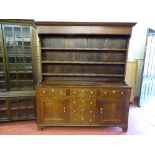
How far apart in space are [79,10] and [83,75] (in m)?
1.37

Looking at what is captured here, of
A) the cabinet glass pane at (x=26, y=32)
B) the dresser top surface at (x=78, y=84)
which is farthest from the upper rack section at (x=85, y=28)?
the dresser top surface at (x=78, y=84)

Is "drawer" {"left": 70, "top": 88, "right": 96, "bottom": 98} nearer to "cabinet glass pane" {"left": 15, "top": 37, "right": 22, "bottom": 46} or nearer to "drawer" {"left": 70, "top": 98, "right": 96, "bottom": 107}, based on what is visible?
"drawer" {"left": 70, "top": 98, "right": 96, "bottom": 107}

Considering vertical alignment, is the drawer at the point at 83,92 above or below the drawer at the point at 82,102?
above

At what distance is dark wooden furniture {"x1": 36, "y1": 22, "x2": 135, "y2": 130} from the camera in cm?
271

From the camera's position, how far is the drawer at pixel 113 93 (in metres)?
2.72

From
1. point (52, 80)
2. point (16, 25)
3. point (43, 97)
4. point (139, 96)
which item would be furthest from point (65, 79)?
point (139, 96)

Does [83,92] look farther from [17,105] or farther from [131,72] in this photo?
[131,72]

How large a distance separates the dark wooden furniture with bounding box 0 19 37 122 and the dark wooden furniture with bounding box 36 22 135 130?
24 centimetres

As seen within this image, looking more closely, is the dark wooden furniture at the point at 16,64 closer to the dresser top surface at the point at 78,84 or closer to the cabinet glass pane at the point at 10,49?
the cabinet glass pane at the point at 10,49

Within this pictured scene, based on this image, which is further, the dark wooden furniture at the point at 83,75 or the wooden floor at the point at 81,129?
the wooden floor at the point at 81,129

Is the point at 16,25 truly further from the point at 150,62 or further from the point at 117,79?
the point at 150,62

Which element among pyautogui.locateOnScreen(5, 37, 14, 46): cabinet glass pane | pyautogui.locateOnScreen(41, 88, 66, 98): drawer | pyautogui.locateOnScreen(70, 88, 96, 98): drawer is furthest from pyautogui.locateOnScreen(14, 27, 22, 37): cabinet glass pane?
pyautogui.locateOnScreen(70, 88, 96, 98): drawer

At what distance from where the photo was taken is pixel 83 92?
2730mm
